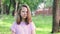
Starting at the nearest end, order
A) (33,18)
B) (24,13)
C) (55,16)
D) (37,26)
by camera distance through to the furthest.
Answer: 1. (24,13)
2. (55,16)
3. (37,26)
4. (33,18)

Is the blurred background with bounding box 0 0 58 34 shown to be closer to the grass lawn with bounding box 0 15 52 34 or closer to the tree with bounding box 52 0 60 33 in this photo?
the grass lawn with bounding box 0 15 52 34

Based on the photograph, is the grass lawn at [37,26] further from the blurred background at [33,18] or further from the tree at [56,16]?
the tree at [56,16]

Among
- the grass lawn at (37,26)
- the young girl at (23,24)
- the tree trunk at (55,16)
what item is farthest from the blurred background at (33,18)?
the young girl at (23,24)

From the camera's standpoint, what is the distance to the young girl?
9.83 feet

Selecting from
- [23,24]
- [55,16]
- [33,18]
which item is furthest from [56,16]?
[33,18]

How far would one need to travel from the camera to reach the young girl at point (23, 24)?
9.83 feet

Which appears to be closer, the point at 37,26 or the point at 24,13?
the point at 24,13

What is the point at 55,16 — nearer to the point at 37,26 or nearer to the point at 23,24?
the point at 37,26

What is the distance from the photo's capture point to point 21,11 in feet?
9.89

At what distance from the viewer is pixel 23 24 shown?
3041 mm

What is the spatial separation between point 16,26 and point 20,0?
815cm

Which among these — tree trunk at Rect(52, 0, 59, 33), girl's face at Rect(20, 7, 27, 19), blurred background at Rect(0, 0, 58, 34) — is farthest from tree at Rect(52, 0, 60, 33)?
girl's face at Rect(20, 7, 27, 19)

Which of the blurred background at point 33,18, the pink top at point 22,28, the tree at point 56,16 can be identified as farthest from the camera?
the blurred background at point 33,18

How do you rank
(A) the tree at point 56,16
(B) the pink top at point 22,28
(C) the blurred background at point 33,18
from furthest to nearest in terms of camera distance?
(C) the blurred background at point 33,18 → (A) the tree at point 56,16 → (B) the pink top at point 22,28
